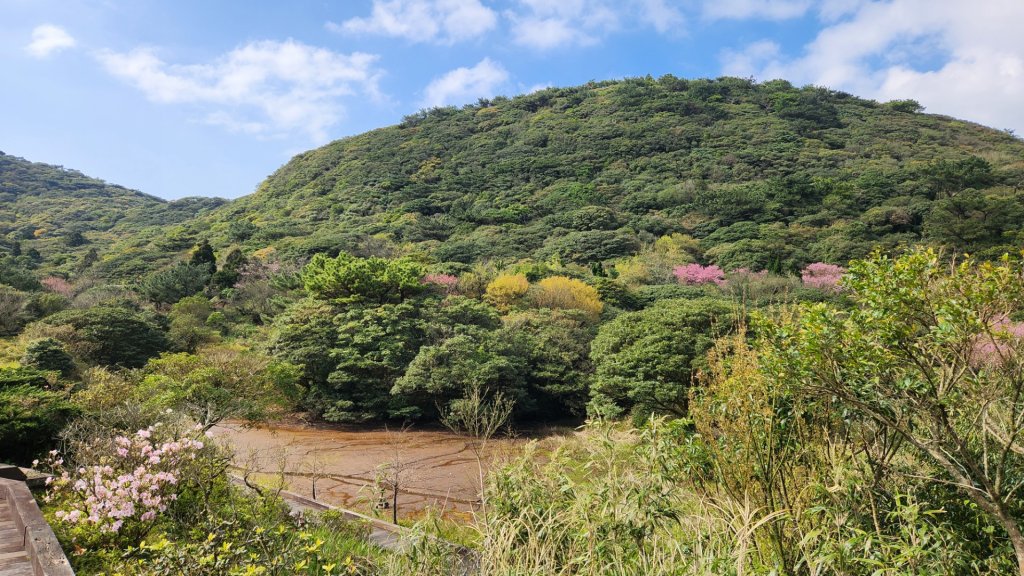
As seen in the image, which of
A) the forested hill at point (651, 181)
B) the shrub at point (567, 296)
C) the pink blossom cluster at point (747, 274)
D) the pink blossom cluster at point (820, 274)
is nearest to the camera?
the shrub at point (567, 296)

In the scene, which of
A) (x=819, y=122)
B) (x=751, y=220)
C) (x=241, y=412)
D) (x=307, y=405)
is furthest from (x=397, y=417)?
(x=819, y=122)

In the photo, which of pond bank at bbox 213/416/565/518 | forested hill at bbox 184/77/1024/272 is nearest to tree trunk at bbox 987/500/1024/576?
pond bank at bbox 213/416/565/518

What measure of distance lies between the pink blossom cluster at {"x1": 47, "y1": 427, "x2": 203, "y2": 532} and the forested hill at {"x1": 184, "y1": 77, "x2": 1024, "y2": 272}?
29252mm

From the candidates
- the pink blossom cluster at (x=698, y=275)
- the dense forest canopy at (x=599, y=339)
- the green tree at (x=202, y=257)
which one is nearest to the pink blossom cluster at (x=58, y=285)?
the dense forest canopy at (x=599, y=339)

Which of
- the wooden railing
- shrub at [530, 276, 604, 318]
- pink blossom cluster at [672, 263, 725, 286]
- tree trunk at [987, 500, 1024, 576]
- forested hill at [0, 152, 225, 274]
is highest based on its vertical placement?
forested hill at [0, 152, 225, 274]

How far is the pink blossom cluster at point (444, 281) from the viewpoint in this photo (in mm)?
23312

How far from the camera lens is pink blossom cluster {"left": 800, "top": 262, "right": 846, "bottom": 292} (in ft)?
84.7

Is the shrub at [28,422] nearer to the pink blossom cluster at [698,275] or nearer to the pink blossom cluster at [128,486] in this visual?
the pink blossom cluster at [128,486]

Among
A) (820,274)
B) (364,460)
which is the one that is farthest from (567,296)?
(820,274)

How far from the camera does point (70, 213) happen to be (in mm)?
62031

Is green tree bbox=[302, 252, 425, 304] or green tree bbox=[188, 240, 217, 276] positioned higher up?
green tree bbox=[188, 240, 217, 276]

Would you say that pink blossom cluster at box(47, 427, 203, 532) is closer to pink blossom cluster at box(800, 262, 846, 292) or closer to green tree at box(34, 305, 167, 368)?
green tree at box(34, 305, 167, 368)

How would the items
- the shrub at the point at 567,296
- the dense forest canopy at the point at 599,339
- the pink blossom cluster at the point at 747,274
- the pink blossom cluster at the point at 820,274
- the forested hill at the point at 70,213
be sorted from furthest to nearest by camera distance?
1. the forested hill at the point at 70,213
2. the pink blossom cluster at the point at 747,274
3. the pink blossom cluster at the point at 820,274
4. the shrub at the point at 567,296
5. the dense forest canopy at the point at 599,339

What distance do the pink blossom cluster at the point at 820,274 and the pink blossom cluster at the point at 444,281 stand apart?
680 inches
